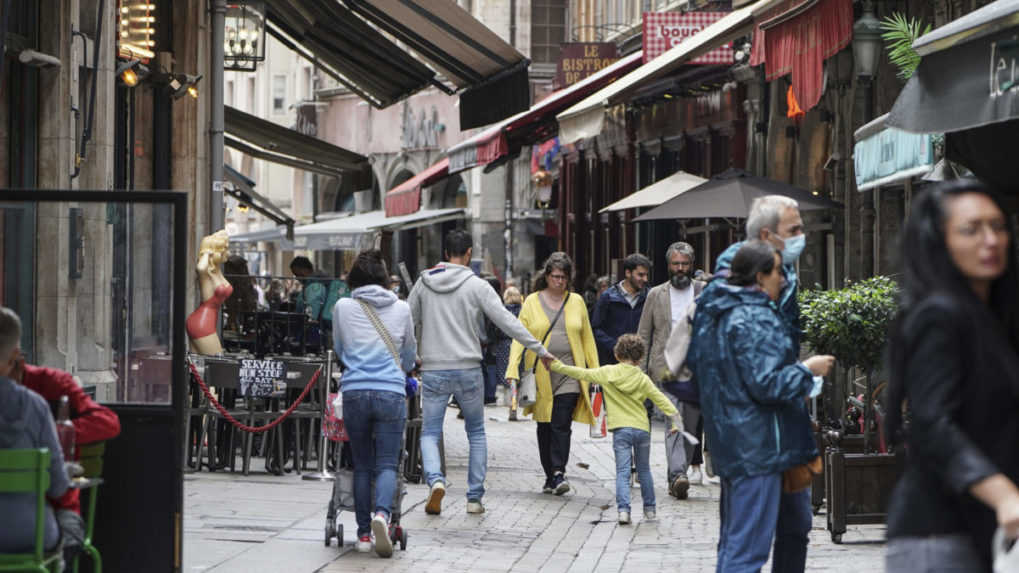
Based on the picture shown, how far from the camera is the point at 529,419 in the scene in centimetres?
2131

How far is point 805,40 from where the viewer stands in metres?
16.4

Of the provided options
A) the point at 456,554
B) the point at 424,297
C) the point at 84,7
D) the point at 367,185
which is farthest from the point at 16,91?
the point at 367,185

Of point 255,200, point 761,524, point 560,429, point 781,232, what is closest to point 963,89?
point 781,232

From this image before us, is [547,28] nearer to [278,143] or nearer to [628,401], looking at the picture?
[278,143]

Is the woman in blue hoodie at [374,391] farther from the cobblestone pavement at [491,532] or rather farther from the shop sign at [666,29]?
the shop sign at [666,29]

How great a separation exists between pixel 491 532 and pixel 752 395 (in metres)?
4.52

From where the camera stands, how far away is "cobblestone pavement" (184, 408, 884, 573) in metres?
9.88

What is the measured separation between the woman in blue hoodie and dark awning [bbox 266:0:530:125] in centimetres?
673

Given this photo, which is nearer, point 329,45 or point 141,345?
point 141,345

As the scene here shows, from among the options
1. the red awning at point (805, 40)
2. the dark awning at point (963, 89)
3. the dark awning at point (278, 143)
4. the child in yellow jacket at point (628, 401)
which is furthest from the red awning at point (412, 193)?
the dark awning at point (963, 89)

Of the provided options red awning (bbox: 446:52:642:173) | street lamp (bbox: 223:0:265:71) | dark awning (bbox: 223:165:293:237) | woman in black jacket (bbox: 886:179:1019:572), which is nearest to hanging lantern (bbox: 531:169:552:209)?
red awning (bbox: 446:52:642:173)

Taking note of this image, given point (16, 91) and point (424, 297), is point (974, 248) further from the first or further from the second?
point (16, 91)

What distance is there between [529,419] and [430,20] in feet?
19.4

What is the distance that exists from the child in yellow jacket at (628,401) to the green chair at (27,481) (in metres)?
5.65
